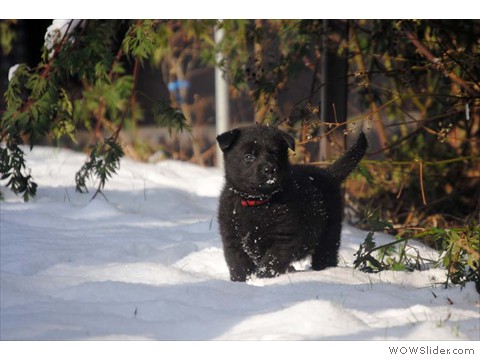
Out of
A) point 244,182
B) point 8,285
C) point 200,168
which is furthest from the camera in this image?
point 200,168

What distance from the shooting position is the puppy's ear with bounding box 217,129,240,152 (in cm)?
389

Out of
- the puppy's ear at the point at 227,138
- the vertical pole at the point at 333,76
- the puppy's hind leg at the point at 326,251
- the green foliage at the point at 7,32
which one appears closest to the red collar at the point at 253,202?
the puppy's ear at the point at 227,138

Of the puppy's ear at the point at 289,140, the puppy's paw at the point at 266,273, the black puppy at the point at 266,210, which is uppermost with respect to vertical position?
the puppy's ear at the point at 289,140

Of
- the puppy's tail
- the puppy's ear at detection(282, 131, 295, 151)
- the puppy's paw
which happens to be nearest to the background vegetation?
the puppy's tail

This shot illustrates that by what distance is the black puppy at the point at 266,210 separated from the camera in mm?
3773

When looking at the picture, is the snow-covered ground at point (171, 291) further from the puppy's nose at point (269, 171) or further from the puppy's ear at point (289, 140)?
the puppy's ear at point (289, 140)

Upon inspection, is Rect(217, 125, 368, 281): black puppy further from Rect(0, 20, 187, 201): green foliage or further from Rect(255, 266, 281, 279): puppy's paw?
Rect(0, 20, 187, 201): green foliage

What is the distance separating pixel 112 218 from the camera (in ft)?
16.4

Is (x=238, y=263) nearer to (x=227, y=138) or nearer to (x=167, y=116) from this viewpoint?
(x=227, y=138)

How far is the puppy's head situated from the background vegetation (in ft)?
1.07

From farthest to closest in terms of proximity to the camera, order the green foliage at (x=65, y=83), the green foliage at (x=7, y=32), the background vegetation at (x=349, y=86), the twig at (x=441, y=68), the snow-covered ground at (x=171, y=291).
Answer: the green foliage at (x=7, y=32) < the green foliage at (x=65, y=83) < the background vegetation at (x=349, y=86) < the twig at (x=441, y=68) < the snow-covered ground at (x=171, y=291)

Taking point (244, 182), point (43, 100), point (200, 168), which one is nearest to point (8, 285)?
point (244, 182)
